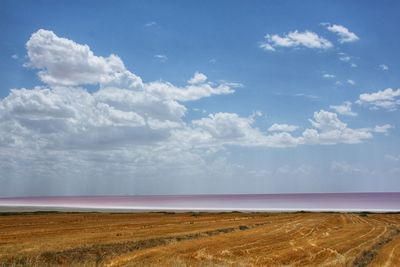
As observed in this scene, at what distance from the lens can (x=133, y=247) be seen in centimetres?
3838

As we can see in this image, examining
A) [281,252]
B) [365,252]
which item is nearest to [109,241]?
[281,252]

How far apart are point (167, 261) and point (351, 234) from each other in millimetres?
26719

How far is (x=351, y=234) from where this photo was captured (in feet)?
164

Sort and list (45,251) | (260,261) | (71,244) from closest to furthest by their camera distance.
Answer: (260,261) → (45,251) → (71,244)

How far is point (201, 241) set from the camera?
4272 cm

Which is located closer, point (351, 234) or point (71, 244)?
point (71, 244)

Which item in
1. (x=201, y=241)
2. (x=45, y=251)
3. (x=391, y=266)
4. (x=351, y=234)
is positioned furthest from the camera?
(x=351, y=234)

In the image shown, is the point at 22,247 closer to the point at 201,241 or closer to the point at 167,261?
the point at 167,261

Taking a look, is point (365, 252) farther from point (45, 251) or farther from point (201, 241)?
point (45, 251)

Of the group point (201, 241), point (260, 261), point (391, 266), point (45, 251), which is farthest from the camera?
point (201, 241)

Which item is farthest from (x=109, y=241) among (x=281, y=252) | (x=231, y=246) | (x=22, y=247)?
(x=281, y=252)

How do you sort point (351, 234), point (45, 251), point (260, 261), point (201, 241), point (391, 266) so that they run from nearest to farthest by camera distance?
point (391, 266) < point (260, 261) < point (45, 251) < point (201, 241) < point (351, 234)

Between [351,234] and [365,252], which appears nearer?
[365,252]

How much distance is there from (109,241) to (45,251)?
7568 mm
